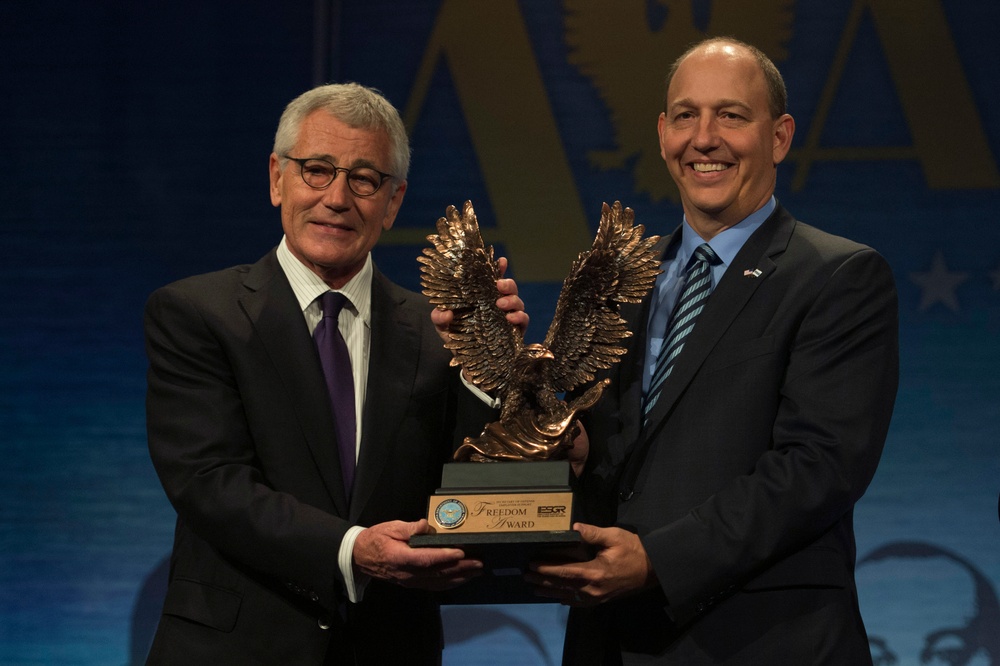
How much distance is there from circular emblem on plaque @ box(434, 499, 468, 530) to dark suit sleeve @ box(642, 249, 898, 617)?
36 cm

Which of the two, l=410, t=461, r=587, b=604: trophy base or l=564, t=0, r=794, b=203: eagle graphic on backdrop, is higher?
l=564, t=0, r=794, b=203: eagle graphic on backdrop

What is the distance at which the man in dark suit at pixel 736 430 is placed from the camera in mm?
2238

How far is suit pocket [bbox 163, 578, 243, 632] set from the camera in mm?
2436

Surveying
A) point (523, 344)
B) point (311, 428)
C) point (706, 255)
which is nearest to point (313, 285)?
point (311, 428)

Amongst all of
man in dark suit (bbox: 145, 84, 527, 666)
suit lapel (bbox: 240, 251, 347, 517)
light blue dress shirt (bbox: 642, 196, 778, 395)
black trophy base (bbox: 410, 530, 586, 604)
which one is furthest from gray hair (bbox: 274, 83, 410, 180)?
black trophy base (bbox: 410, 530, 586, 604)

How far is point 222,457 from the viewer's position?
2.49 meters

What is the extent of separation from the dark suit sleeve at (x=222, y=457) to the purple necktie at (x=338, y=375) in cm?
10

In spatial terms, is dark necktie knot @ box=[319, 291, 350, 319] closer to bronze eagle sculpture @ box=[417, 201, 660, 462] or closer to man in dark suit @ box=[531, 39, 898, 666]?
bronze eagle sculpture @ box=[417, 201, 660, 462]

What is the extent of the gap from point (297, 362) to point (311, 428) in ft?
0.52

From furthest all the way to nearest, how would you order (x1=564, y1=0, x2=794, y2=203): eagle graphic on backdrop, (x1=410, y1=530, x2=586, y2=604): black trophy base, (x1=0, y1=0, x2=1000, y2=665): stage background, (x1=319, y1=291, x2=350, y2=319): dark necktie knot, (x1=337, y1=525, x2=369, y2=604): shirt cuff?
(x1=564, y1=0, x2=794, y2=203): eagle graphic on backdrop
(x1=0, y1=0, x2=1000, y2=665): stage background
(x1=319, y1=291, x2=350, y2=319): dark necktie knot
(x1=337, y1=525, x2=369, y2=604): shirt cuff
(x1=410, y1=530, x2=586, y2=604): black trophy base

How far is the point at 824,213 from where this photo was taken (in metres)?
4.12

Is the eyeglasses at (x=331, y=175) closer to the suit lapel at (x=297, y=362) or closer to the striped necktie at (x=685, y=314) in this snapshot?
the suit lapel at (x=297, y=362)

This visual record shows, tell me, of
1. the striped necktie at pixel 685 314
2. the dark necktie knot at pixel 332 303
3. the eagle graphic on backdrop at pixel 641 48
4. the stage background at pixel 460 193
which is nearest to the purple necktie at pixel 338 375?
the dark necktie knot at pixel 332 303

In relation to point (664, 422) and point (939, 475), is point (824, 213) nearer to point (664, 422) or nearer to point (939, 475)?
point (939, 475)
